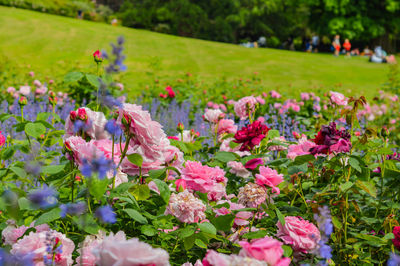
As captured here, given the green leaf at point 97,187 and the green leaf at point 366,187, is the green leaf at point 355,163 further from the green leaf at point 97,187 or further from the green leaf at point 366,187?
the green leaf at point 97,187

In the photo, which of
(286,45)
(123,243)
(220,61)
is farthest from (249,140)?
(286,45)

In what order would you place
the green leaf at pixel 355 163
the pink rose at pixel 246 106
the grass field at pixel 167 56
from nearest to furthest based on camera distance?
the green leaf at pixel 355 163 < the pink rose at pixel 246 106 < the grass field at pixel 167 56

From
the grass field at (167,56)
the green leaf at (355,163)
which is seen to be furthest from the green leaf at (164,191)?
the grass field at (167,56)

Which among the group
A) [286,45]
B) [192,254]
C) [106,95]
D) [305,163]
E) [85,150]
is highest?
[106,95]

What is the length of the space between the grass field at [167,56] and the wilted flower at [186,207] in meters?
8.46

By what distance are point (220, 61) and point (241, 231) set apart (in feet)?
44.3

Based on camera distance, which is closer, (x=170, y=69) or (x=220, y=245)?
(x=220, y=245)

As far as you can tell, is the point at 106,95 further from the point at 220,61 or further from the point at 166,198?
the point at 220,61

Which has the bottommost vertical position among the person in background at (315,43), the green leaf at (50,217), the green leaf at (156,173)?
the person in background at (315,43)

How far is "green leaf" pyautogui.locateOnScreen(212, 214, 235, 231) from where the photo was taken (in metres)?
1.20

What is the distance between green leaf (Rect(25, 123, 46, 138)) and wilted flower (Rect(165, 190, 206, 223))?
0.56m

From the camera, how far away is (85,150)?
1.05m

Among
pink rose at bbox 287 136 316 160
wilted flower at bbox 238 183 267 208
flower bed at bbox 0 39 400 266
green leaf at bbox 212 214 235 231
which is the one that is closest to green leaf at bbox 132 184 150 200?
flower bed at bbox 0 39 400 266

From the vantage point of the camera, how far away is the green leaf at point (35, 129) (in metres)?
1.45
